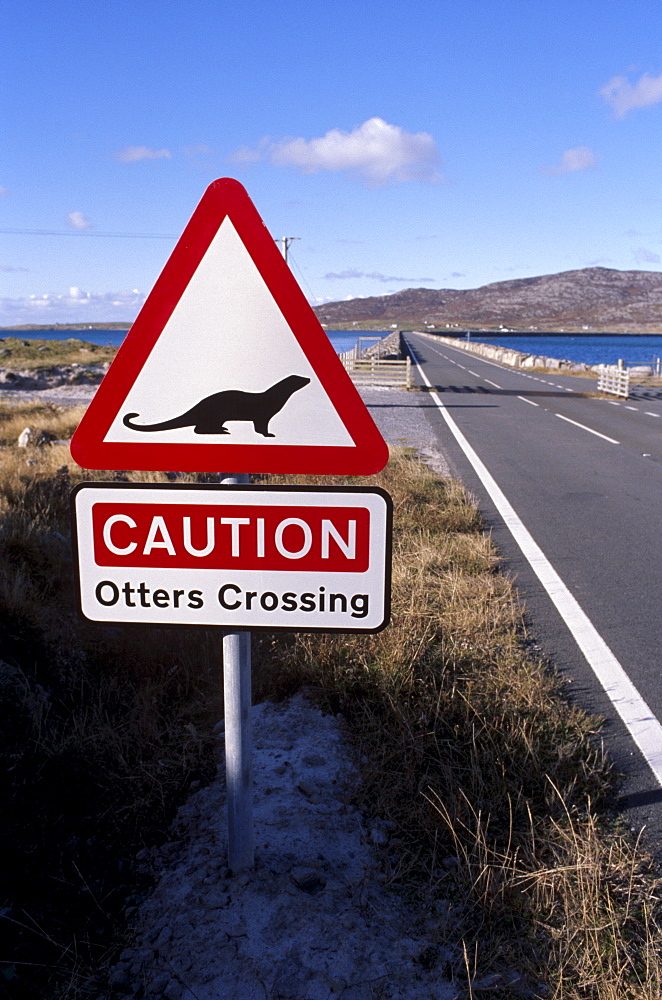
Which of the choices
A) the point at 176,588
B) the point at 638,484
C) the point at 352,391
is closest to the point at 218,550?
the point at 176,588

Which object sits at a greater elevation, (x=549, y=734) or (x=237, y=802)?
(x=237, y=802)

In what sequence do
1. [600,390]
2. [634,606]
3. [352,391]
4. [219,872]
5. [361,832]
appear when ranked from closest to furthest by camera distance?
1. [352,391]
2. [219,872]
3. [361,832]
4. [634,606]
5. [600,390]

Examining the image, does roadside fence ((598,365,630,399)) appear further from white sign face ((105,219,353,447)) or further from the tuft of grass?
white sign face ((105,219,353,447))

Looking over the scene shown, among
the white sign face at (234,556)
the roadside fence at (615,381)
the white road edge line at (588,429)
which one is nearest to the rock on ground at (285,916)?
the white sign face at (234,556)

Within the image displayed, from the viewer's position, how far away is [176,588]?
193 cm

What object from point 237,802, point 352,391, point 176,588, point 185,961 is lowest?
point 185,961

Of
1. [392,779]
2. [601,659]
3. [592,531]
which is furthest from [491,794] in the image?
[592,531]

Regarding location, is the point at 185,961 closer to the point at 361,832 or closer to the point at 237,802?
the point at 237,802

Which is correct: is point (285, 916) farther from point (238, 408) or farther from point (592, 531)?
point (592, 531)

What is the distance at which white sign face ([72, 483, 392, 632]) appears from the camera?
1.87 meters

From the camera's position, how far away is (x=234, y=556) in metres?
1.90

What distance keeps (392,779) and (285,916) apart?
74 centimetres

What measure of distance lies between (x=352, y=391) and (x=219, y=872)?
5.06 feet

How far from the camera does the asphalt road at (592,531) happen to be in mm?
3451
